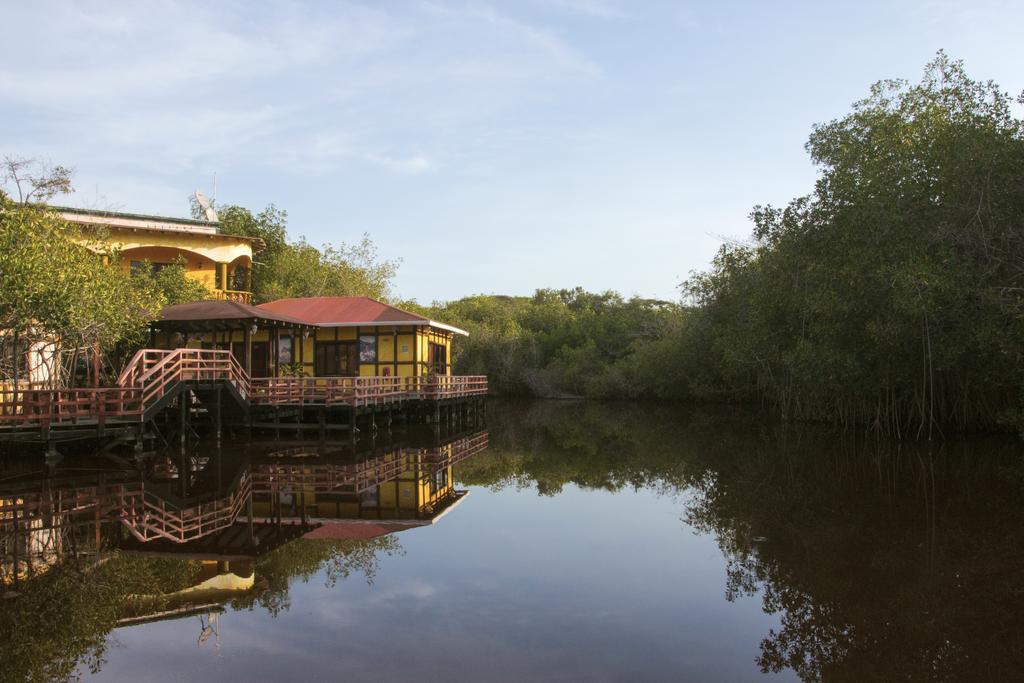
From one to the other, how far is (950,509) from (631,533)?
16.7ft

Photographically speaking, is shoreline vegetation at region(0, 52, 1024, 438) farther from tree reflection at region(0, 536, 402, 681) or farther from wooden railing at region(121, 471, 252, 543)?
tree reflection at region(0, 536, 402, 681)

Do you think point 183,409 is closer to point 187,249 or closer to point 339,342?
point 339,342

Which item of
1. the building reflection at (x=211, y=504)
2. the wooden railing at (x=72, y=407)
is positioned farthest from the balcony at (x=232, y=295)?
the building reflection at (x=211, y=504)

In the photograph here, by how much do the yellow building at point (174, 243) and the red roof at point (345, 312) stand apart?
285cm

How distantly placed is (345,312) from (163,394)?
10.6 m

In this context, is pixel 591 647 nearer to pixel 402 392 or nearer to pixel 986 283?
pixel 986 283

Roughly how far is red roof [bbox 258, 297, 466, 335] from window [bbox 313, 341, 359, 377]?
3.60 ft

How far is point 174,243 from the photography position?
3056 centimetres

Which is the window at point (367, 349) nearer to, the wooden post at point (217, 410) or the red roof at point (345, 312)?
the red roof at point (345, 312)

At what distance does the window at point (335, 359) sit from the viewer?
90.4 feet

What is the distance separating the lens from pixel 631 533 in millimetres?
10539

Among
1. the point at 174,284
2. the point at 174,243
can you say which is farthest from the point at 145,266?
the point at 174,243

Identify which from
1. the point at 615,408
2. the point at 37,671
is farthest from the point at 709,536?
the point at 615,408

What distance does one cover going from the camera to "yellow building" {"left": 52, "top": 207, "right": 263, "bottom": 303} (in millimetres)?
28642
